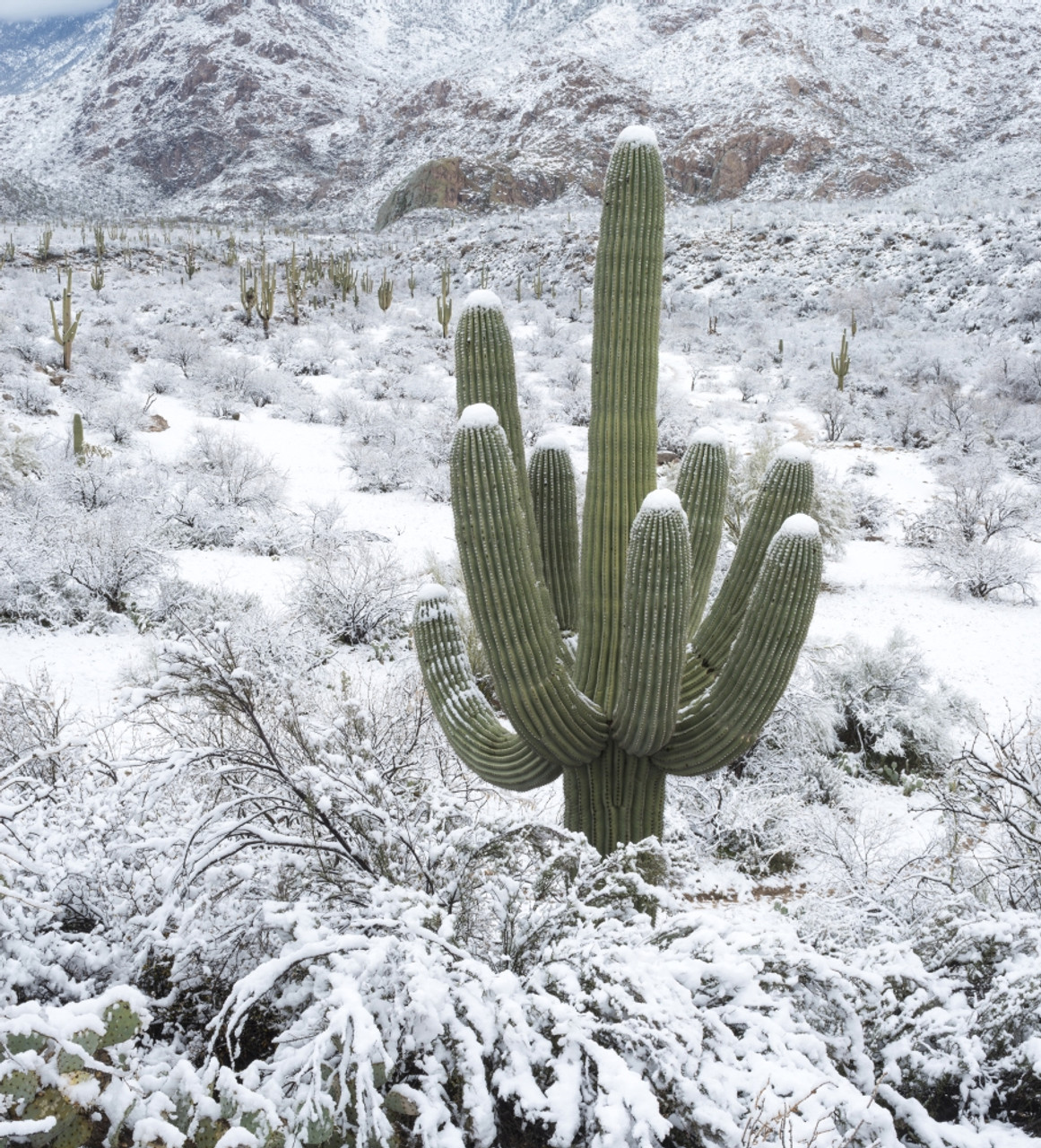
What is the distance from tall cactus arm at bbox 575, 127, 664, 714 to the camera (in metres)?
3.78

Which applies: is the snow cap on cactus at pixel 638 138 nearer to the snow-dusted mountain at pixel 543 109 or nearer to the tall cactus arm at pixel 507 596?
the tall cactus arm at pixel 507 596

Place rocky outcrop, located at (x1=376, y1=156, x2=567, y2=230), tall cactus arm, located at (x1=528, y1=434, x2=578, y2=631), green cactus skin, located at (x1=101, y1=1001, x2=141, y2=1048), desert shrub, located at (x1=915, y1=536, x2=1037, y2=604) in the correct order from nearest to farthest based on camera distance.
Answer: green cactus skin, located at (x1=101, y1=1001, x2=141, y2=1048), tall cactus arm, located at (x1=528, y1=434, x2=578, y2=631), desert shrub, located at (x1=915, y1=536, x2=1037, y2=604), rocky outcrop, located at (x1=376, y1=156, x2=567, y2=230)

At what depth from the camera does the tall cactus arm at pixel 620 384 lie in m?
3.78

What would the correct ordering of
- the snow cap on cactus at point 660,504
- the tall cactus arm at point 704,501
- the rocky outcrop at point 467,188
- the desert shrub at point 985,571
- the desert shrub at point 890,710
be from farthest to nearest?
the rocky outcrop at point 467,188 → the desert shrub at point 985,571 → the desert shrub at point 890,710 → the tall cactus arm at point 704,501 → the snow cap on cactus at point 660,504

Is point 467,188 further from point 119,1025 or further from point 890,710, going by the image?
point 119,1025

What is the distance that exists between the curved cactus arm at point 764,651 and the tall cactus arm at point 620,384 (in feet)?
1.58

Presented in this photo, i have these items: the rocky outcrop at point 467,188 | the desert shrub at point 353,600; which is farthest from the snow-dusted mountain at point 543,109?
the desert shrub at point 353,600

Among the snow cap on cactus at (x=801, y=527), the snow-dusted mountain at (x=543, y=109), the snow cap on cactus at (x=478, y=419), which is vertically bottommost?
the snow cap on cactus at (x=801, y=527)

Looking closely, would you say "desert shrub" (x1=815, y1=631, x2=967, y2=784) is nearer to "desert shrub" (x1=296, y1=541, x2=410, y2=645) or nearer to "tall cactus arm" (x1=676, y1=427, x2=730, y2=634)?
"tall cactus arm" (x1=676, y1=427, x2=730, y2=634)

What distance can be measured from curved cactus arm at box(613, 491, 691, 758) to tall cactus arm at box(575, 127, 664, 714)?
0.35 meters

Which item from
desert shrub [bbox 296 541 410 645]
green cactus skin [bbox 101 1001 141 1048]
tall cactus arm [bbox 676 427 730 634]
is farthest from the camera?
desert shrub [bbox 296 541 410 645]

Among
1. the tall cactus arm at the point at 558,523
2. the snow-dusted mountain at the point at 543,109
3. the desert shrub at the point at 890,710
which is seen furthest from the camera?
the snow-dusted mountain at the point at 543,109

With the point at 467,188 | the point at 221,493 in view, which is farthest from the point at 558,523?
the point at 467,188

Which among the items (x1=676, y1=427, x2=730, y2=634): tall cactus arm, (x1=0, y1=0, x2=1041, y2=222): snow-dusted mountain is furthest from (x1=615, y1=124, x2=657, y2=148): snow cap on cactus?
(x1=0, y1=0, x2=1041, y2=222): snow-dusted mountain
